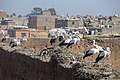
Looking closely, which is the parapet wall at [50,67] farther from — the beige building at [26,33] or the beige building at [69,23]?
the beige building at [69,23]

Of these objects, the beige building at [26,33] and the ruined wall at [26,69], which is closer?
the ruined wall at [26,69]

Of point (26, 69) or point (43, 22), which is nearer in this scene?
point (26, 69)

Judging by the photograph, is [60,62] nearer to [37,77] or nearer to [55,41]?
[37,77]

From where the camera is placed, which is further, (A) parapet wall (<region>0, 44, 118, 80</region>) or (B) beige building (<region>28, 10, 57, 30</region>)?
(B) beige building (<region>28, 10, 57, 30</region>)

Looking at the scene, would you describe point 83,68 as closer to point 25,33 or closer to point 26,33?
point 26,33

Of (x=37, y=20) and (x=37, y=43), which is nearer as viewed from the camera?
(x=37, y=43)

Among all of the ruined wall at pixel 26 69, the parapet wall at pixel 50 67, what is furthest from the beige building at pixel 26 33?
the parapet wall at pixel 50 67

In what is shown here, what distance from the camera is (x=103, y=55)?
1117cm

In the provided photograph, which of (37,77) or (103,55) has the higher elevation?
(103,55)

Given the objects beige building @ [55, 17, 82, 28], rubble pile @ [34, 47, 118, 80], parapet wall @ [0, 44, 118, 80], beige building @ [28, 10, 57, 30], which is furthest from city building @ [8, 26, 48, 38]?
rubble pile @ [34, 47, 118, 80]

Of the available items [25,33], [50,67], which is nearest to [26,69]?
[50,67]

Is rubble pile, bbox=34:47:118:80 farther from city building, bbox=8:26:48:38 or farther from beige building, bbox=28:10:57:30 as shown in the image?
beige building, bbox=28:10:57:30

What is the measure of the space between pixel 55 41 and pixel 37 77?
12782 millimetres

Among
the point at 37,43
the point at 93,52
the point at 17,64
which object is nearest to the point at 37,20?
the point at 37,43
